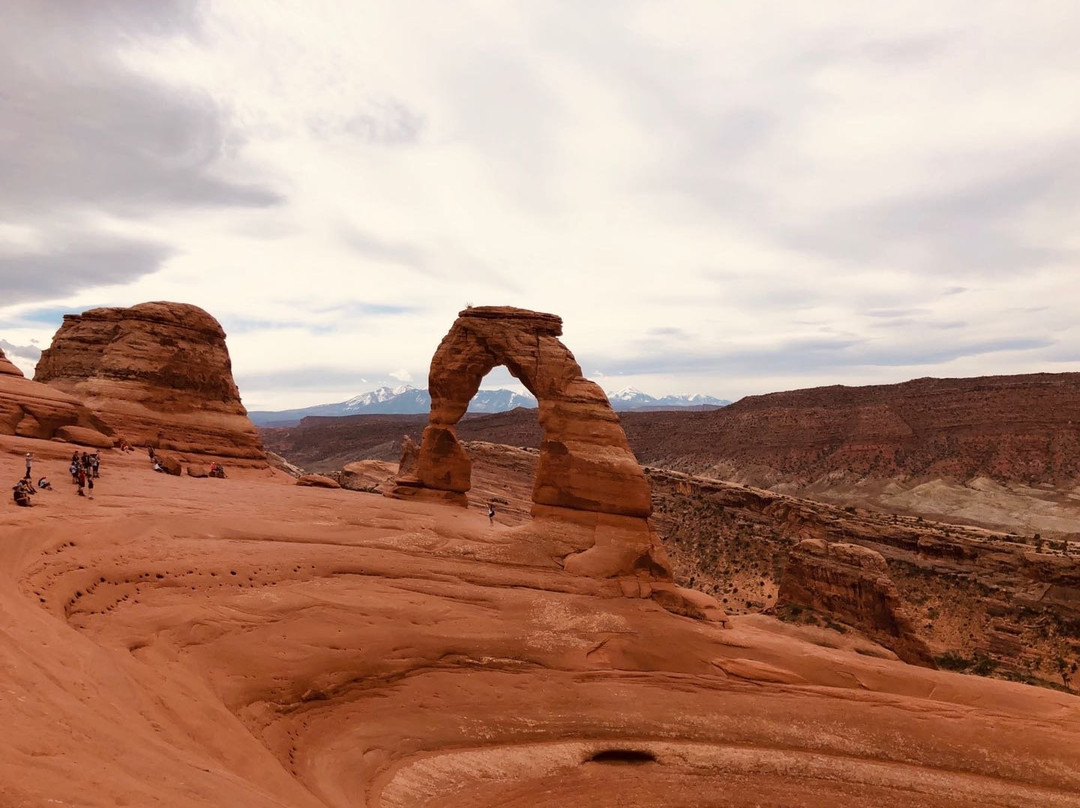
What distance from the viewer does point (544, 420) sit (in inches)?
826

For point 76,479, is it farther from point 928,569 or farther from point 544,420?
point 928,569

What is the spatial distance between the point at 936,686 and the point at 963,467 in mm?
81602

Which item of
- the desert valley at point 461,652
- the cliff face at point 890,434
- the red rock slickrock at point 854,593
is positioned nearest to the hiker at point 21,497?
the desert valley at point 461,652

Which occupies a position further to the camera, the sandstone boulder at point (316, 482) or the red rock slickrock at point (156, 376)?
the red rock slickrock at point (156, 376)

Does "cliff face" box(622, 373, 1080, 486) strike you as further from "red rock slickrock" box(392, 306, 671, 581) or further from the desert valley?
"red rock slickrock" box(392, 306, 671, 581)

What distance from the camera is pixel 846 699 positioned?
1507 centimetres

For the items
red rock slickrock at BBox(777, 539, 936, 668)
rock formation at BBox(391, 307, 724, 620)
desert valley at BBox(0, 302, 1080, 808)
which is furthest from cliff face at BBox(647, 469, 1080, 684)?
rock formation at BBox(391, 307, 724, 620)

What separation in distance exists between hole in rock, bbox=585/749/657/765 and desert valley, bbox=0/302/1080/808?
0.16 ft

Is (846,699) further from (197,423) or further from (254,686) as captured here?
(197,423)

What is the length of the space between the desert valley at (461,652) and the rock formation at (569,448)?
0.10 m

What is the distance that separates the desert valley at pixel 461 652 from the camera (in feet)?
27.3


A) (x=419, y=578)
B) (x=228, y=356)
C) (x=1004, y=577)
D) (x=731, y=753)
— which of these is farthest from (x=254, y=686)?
(x=1004, y=577)

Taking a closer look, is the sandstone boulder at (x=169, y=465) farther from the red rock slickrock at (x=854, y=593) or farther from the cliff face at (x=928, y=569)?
the red rock slickrock at (x=854, y=593)

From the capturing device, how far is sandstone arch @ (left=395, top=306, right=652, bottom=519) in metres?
19.9
